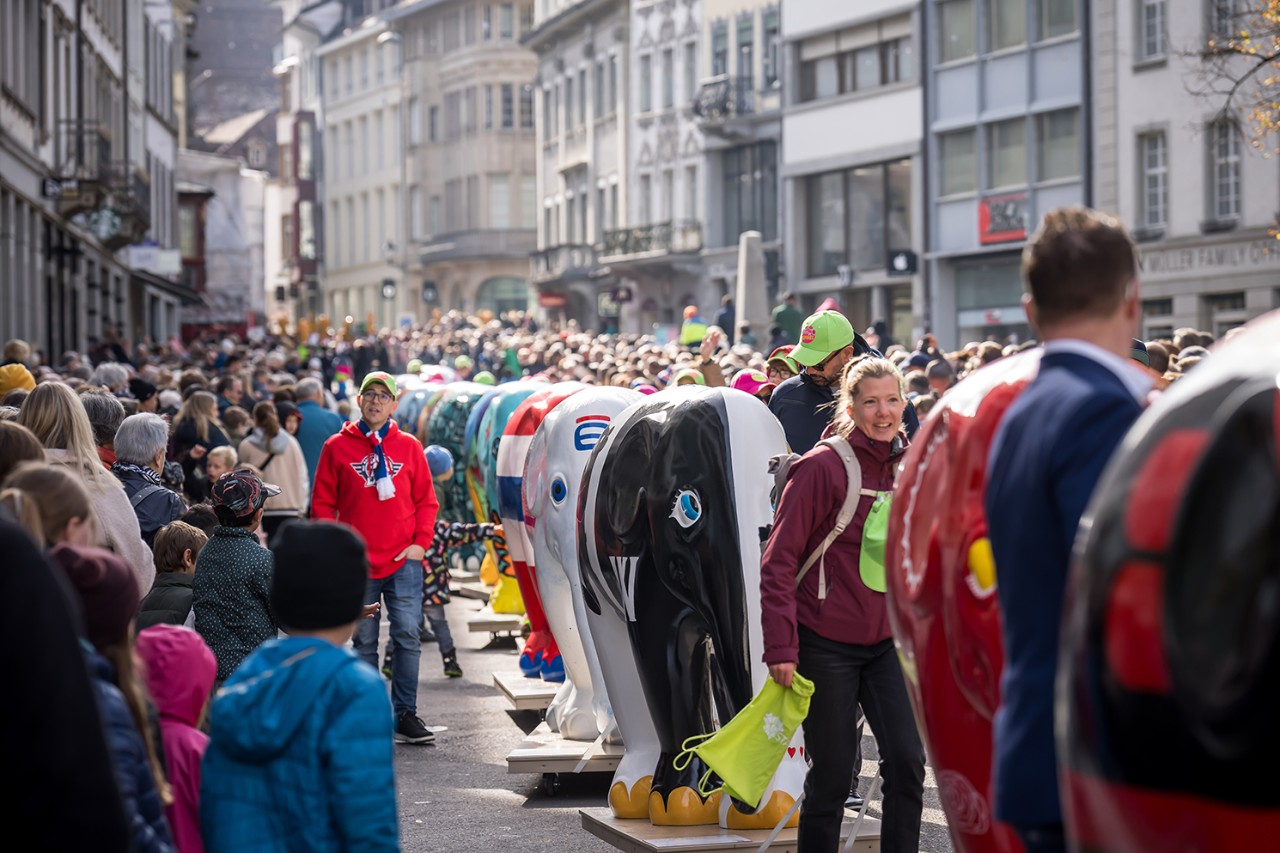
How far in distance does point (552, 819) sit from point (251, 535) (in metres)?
2.19

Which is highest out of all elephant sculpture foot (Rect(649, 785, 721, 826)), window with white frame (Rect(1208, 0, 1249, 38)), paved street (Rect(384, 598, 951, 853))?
window with white frame (Rect(1208, 0, 1249, 38))

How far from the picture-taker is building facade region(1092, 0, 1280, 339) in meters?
35.0

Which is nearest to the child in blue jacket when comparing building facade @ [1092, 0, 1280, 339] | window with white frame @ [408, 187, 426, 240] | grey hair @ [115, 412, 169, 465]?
grey hair @ [115, 412, 169, 465]

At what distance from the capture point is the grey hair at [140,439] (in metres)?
9.69

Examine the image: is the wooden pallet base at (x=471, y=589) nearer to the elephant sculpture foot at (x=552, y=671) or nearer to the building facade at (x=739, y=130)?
the elephant sculpture foot at (x=552, y=671)

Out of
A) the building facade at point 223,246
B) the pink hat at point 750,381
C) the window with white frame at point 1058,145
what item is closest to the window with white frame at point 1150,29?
the window with white frame at point 1058,145

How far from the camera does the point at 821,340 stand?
9.43 m

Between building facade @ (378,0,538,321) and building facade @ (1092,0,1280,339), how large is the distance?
47.1 m

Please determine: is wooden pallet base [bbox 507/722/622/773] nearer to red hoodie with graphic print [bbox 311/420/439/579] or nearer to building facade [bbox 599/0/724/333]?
red hoodie with graphic print [bbox 311/420/439/579]

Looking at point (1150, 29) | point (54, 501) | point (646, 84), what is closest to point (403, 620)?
point (54, 501)

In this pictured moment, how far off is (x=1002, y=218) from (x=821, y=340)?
33.1 meters

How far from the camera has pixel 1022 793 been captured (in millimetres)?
3992

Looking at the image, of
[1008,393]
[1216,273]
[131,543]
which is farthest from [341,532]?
[1216,273]

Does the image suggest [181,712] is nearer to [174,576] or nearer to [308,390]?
[174,576]
